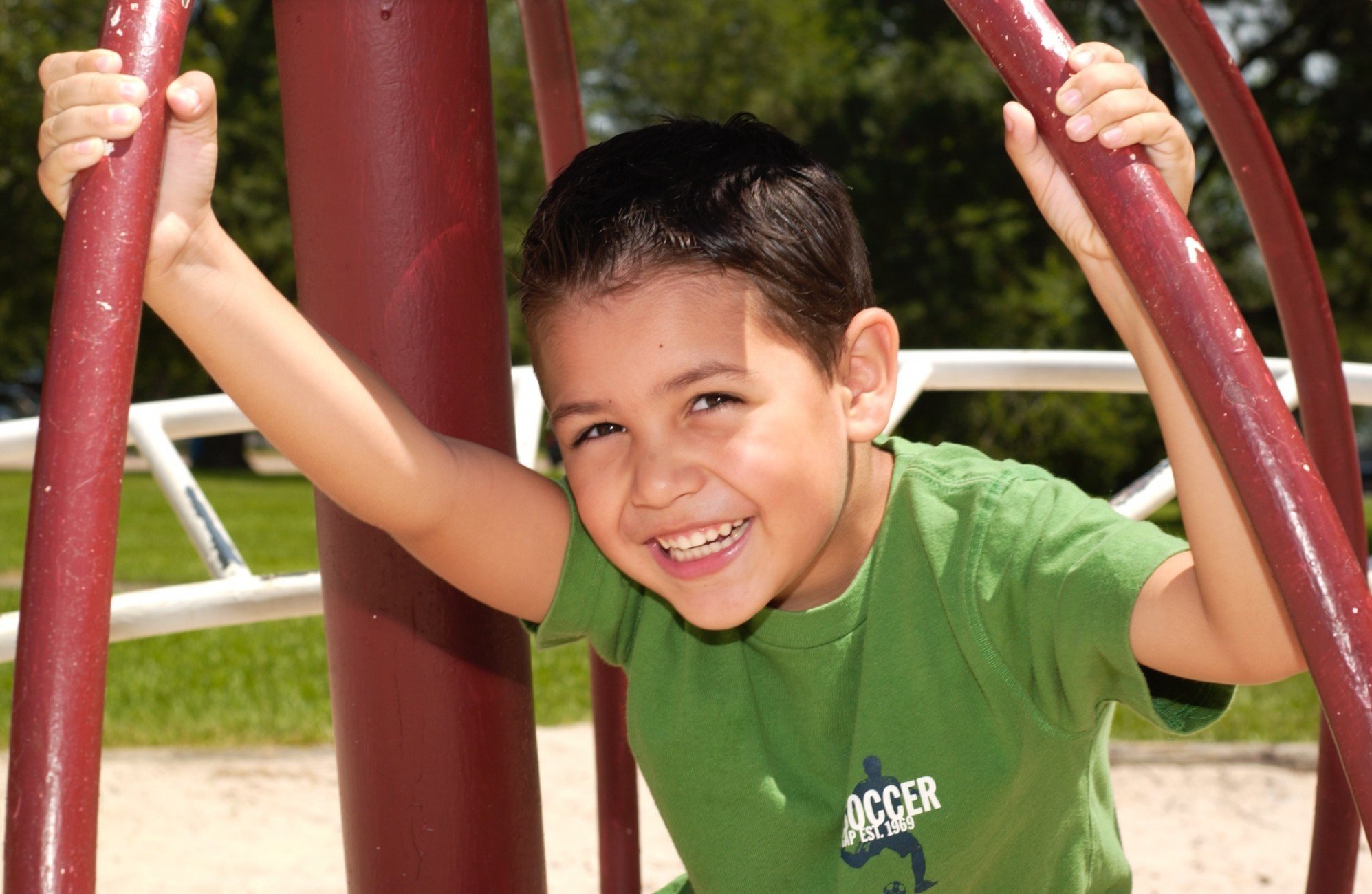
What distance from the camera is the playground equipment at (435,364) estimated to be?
0.69m

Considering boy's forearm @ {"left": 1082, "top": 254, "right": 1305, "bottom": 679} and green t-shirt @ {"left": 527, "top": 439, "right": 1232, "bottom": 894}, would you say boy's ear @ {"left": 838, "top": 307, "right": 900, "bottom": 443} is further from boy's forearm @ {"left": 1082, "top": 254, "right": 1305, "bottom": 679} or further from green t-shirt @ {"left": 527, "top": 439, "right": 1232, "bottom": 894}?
boy's forearm @ {"left": 1082, "top": 254, "right": 1305, "bottom": 679}

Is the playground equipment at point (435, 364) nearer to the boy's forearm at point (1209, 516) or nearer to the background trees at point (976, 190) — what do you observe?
the boy's forearm at point (1209, 516)

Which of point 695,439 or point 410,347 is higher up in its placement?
point 410,347

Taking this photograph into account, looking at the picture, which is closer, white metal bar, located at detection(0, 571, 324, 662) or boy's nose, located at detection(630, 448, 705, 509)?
boy's nose, located at detection(630, 448, 705, 509)

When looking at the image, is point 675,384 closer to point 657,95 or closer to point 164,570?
point 164,570

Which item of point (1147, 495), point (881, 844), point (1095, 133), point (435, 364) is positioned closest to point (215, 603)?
point (435, 364)

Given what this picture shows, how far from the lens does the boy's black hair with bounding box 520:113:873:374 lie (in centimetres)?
124

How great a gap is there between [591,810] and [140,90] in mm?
2677

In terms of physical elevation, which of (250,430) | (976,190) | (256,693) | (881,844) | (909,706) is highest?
(976,190)


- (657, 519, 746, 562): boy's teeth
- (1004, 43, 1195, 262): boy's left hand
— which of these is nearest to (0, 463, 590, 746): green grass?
(657, 519, 746, 562): boy's teeth

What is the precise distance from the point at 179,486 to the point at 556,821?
1517 millimetres

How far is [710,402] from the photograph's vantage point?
1204mm

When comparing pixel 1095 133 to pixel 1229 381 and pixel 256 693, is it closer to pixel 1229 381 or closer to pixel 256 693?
pixel 1229 381

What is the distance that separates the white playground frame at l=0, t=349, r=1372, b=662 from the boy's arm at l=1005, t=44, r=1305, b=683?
1.54 ft
